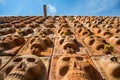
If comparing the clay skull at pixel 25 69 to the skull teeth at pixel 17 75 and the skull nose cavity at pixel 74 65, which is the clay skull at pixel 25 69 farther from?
the skull nose cavity at pixel 74 65

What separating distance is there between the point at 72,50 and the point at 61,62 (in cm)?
72

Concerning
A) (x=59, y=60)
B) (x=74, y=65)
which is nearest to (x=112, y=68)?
(x=74, y=65)

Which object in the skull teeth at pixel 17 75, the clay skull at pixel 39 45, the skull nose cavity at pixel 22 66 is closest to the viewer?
the skull teeth at pixel 17 75

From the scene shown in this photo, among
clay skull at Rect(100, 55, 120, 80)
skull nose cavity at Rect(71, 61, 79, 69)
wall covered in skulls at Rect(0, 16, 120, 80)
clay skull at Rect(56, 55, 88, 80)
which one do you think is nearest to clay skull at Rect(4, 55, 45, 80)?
wall covered in skulls at Rect(0, 16, 120, 80)

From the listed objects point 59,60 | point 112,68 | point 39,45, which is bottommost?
point 112,68

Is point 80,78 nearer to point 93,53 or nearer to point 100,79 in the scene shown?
point 100,79

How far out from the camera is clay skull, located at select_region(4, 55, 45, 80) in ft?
8.45

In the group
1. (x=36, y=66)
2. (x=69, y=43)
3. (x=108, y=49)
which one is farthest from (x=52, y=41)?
(x=36, y=66)

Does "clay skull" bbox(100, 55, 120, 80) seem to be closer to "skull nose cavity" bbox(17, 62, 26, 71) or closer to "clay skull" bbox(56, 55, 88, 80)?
"clay skull" bbox(56, 55, 88, 80)

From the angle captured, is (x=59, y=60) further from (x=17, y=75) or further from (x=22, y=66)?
(x=17, y=75)

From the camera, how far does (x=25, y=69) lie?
9.05 ft

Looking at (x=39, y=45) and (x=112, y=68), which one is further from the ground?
(x=39, y=45)

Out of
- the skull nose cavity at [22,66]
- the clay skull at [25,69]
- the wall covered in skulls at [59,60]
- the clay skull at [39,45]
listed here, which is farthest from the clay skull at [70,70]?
the clay skull at [39,45]

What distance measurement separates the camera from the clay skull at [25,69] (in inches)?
101
